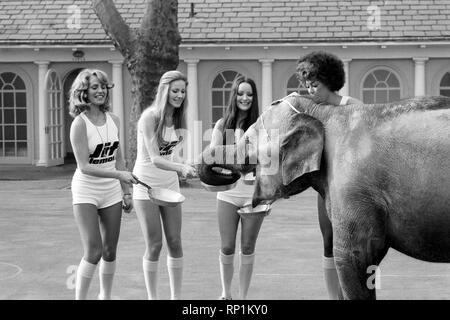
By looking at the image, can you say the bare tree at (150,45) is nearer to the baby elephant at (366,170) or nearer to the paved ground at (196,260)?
the paved ground at (196,260)

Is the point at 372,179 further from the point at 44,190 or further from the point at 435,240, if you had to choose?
the point at 44,190

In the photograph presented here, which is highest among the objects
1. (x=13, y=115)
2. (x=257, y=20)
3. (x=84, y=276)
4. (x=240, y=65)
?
(x=257, y=20)

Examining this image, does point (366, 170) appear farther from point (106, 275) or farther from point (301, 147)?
point (106, 275)

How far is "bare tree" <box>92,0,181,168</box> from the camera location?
17.1 metres

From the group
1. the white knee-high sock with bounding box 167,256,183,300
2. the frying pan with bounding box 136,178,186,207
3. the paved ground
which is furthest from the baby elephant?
the paved ground

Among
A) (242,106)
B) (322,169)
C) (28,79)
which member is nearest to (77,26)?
(28,79)

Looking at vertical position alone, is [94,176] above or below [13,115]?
below

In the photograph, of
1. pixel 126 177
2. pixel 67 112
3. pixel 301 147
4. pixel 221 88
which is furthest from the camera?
pixel 67 112

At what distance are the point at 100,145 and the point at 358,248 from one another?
116 inches

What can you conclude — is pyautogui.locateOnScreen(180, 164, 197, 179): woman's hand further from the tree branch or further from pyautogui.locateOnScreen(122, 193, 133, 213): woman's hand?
the tree branch

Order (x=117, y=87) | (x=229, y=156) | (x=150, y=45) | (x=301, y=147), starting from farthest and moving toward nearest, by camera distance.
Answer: (x=117, y=87), (x=150, y=45), (x=229, y=156), (x=301, y=147)

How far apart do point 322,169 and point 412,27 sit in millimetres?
18201

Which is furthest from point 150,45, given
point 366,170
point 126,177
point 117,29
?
point 366,170

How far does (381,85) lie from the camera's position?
22484mm
